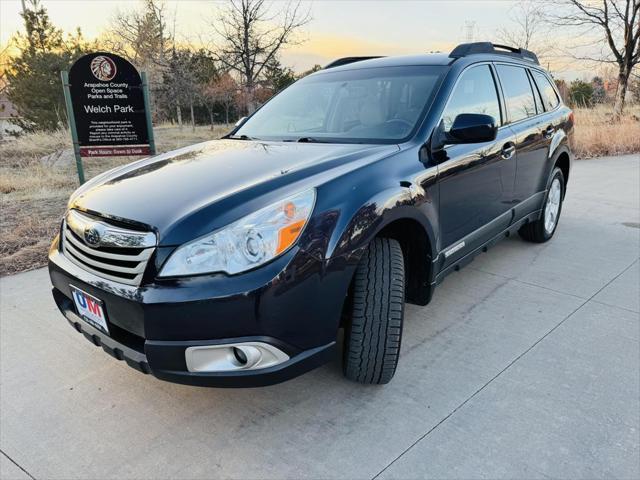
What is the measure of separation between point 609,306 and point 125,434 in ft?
10.5

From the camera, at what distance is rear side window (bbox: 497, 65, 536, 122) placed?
366 centimetres

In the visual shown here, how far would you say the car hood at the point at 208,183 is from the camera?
6.23 ft

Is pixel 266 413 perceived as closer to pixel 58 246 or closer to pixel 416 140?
pixel 58 246

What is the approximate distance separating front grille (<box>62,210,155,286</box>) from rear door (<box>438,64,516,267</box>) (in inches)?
64.9

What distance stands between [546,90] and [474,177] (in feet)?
6.88

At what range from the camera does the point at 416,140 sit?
264cm

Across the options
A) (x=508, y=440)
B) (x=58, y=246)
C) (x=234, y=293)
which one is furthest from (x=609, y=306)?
(x=58, y=246)

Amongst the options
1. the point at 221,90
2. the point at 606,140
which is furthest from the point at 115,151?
the point at 221,90

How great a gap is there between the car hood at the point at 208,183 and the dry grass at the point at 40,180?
2476 millimetres

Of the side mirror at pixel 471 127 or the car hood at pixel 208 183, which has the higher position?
the side mirror at pixel 471 127

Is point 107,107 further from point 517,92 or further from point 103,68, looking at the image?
point 517,92

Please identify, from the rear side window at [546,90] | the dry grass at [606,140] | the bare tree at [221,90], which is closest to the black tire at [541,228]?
the rear side window at [546,90]

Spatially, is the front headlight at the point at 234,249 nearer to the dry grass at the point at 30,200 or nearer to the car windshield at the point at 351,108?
the car windshield at the point at 351,108

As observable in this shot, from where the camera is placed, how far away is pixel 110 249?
6.65 feet
